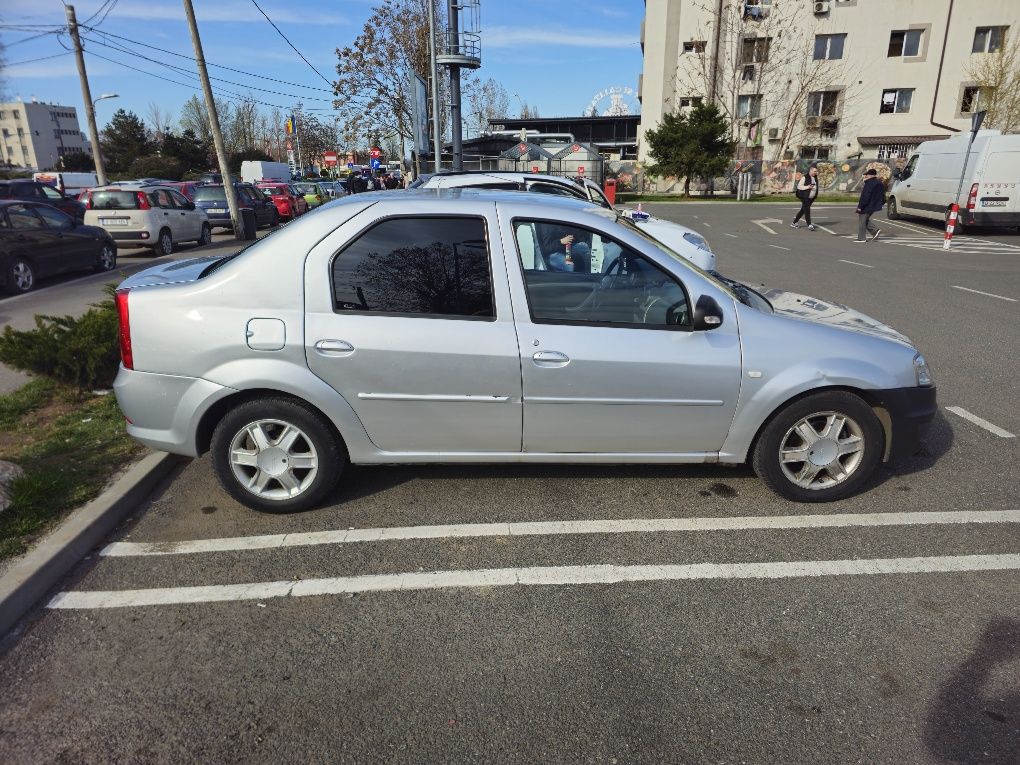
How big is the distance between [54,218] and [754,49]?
44822 millimetres

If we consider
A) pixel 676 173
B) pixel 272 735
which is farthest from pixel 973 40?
pixel 272 735

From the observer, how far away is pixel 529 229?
3.72 m

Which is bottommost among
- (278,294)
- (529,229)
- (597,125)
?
(278,294)

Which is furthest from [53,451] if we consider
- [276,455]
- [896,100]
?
[896,100]

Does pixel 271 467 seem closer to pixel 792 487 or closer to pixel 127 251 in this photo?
pixel 792 487

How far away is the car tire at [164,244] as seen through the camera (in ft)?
54.9

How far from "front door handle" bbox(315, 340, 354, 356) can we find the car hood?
95.0 inches

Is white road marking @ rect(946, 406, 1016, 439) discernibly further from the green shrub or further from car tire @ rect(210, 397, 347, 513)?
the green shrub

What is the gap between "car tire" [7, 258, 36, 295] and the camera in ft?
37.1

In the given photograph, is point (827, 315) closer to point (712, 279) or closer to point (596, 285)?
point (712, 279)

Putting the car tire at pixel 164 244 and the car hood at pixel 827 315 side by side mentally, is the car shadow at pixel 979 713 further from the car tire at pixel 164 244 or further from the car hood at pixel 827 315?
the car tire at pixel 164 244

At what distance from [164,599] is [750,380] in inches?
123

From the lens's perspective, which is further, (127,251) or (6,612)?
(127,251)

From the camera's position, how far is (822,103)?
4478 cm
